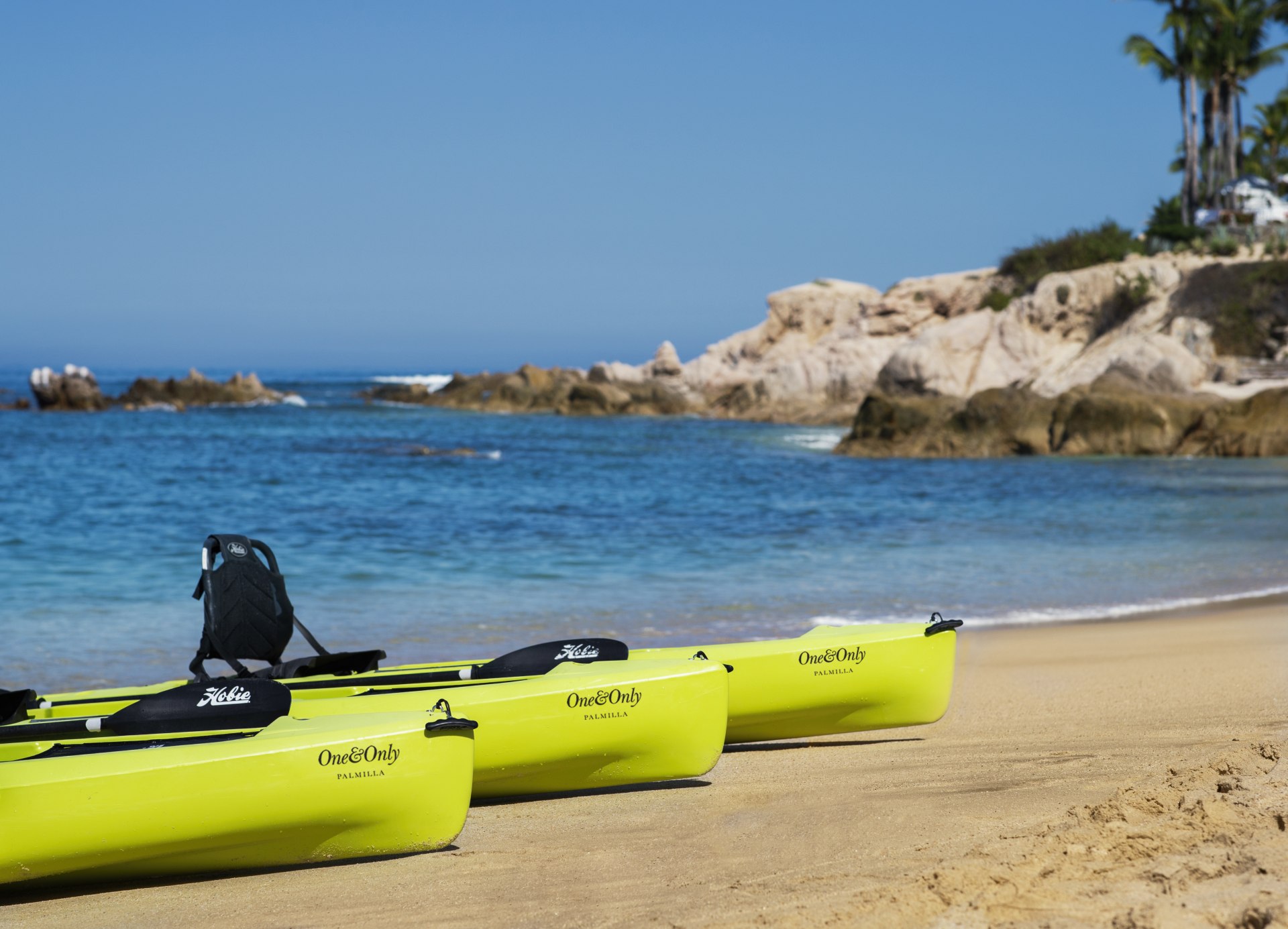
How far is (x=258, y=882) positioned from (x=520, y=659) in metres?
1.52

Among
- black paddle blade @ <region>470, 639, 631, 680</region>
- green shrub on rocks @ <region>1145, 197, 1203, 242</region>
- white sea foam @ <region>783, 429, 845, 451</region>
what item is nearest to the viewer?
black paddle blade @ <region>470, 639, 631, 680</region>

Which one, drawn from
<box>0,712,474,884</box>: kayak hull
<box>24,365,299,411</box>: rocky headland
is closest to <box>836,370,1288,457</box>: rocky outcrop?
<box>0,712,474,884</box>: kayak hull

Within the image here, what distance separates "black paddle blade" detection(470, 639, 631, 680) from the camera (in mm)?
5086

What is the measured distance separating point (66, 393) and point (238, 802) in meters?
49.7

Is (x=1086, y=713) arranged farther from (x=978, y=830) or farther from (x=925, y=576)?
(x=925, y=576)

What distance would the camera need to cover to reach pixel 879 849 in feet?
12.9

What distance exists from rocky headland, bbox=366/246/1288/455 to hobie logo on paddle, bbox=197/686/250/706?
25241 millimetres

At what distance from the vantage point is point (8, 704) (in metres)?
4.49

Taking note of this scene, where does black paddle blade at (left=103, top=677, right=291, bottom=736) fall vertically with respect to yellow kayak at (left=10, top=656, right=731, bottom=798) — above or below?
above

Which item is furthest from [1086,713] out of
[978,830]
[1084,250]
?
[1084,250]

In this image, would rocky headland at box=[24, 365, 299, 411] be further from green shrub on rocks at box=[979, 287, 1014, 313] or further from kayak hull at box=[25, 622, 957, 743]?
kayak hull at box=[25, 622, 957, 743]

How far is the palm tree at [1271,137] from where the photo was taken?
54.5 metres

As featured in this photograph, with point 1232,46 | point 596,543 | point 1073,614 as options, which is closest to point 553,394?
point 1232,46

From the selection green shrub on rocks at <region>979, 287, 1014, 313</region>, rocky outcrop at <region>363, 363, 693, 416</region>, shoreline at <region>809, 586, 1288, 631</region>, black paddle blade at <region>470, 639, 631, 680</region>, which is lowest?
shoreline at <region>809, 586, 1288, 631</region>
